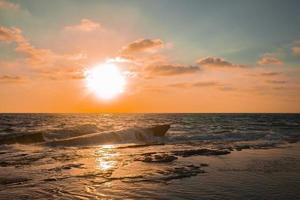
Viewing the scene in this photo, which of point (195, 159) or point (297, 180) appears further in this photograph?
point (195, 159)

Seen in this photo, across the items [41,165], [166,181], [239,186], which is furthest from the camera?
[41,165]

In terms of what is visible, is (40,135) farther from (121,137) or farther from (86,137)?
(121,137)

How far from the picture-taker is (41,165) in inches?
591

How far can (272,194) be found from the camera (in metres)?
9.38

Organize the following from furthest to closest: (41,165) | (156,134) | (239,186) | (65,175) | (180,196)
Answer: (156,134) < (41,165) < (65,175) < (239,186) < (180,196)

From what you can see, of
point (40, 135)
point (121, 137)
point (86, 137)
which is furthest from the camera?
point (121, 137)

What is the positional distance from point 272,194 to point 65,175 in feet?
24.3

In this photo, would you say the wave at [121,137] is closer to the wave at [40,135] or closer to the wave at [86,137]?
the wave at [86,137]

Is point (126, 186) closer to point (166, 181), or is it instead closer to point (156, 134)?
point (166, 181)

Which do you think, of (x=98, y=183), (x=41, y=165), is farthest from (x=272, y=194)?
(x=41, y=165)

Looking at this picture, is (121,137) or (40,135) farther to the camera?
(121,137)

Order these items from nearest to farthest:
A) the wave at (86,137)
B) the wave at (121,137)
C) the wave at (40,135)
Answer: the wave at (121,137) → the wave at (86,137) → the wave at (40,135)

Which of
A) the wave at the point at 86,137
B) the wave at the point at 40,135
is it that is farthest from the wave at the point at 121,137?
the wave at the point at 40,135

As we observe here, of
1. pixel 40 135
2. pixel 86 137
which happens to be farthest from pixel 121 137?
pixel 40 135
